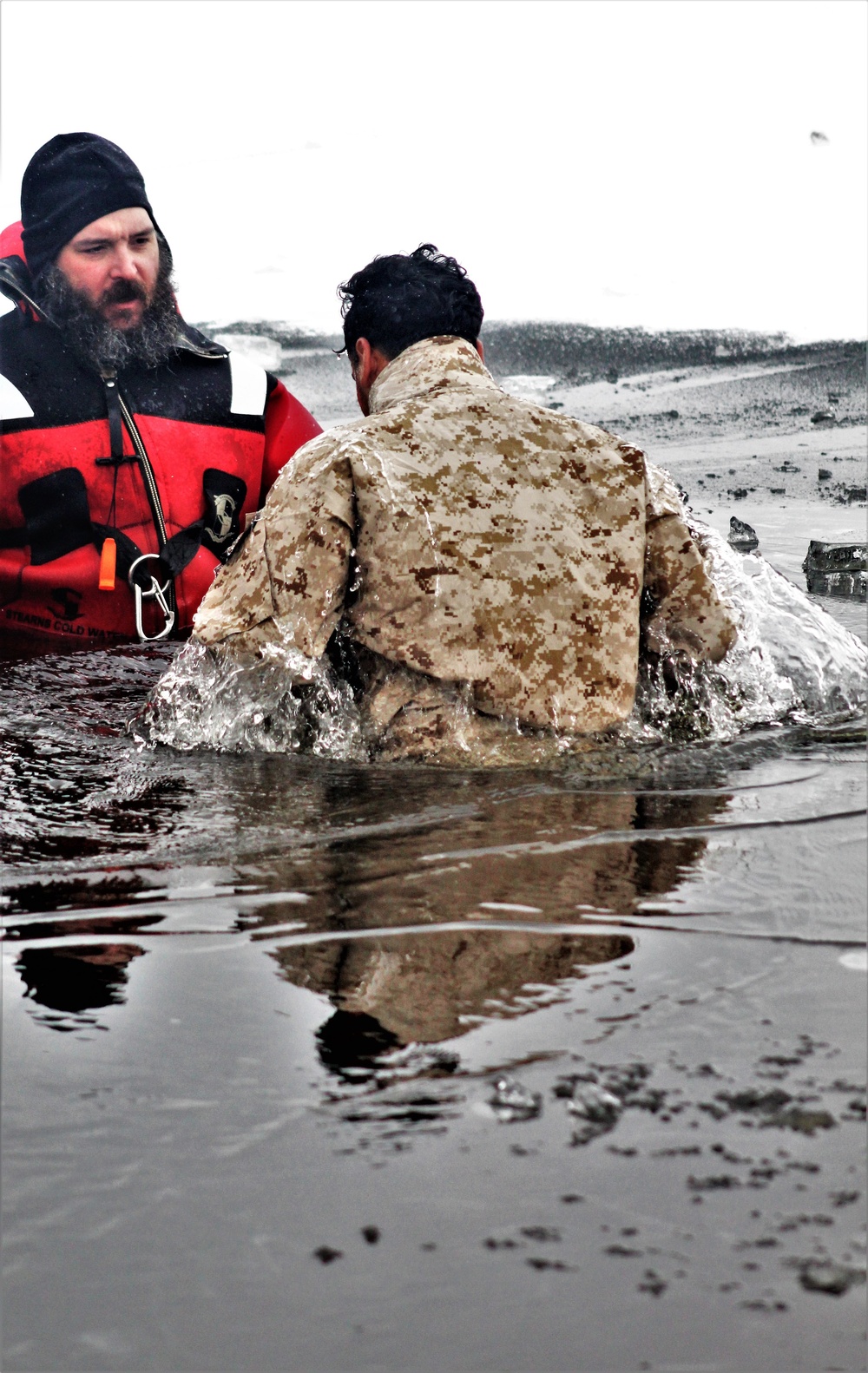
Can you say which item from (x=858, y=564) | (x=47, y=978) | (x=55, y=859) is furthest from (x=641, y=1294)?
(x=858, y=564)

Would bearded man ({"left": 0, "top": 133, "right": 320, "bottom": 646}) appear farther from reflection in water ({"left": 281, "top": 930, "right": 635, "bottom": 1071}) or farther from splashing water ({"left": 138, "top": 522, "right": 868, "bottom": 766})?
reflection in water ({"left": 281, "top": 930, "right": 635, "bottom": 1071})

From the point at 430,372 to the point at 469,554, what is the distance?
0.48 m

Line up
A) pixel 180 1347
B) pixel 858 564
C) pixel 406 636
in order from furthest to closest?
1. pixel 858 564
2. pixel 406 636
3. pixel 180 1347

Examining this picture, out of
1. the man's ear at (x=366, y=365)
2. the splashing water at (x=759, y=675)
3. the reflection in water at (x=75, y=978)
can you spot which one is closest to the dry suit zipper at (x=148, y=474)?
the man's ear at (x=366, y=365)

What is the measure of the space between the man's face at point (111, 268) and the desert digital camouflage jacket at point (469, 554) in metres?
1.80

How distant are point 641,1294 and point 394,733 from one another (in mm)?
1880

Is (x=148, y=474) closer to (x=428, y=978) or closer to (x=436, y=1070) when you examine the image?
(x=428, y=978)

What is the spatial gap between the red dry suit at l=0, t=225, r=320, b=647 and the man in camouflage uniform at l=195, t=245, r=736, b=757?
1.39 m

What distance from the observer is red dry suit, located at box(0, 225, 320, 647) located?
436 cm

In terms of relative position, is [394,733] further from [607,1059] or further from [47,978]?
[607,1059]

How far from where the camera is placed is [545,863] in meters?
2.47

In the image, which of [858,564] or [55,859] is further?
[858,564]

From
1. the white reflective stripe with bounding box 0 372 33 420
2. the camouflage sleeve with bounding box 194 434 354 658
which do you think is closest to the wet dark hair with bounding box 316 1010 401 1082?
the camouflage sleeve with bounding box 194 434 354 658

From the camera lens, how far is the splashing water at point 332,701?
125 inches
